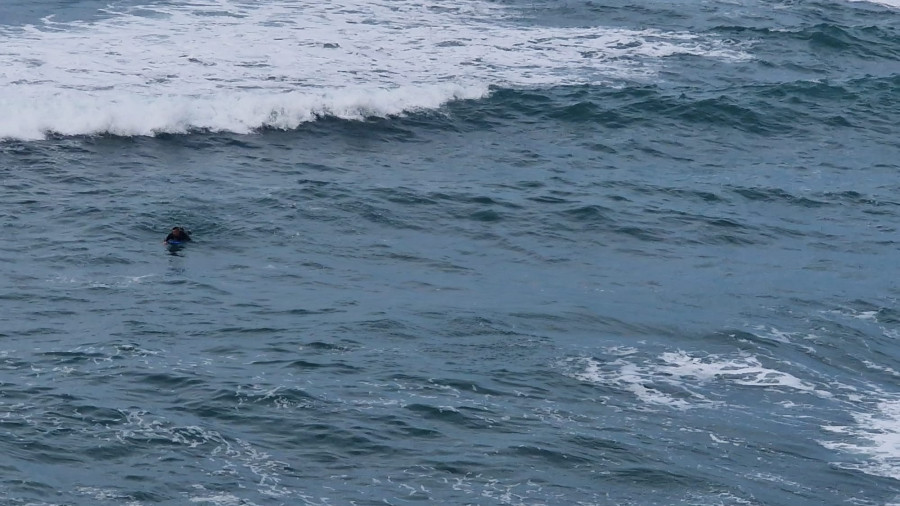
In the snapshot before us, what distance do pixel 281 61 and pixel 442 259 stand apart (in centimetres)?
1740

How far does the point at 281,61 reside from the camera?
47125 mm

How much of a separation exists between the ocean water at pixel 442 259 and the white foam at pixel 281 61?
156 mm

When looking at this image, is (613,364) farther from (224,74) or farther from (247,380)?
(224,74)

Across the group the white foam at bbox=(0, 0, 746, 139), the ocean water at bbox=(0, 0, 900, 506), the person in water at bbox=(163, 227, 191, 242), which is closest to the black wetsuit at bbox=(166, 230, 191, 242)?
the person in water at bbox=(163, 227, 191, 242)

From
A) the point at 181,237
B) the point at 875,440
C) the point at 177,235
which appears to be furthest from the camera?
the point at 181,237

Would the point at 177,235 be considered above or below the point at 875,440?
above

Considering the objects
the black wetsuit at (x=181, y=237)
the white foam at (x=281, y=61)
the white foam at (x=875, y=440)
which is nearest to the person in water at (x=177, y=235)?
the black wetsuit at (x=181, y=237)

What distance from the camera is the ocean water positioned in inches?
898

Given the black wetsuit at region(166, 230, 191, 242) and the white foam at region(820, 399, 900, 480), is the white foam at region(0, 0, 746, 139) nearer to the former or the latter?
the black wetsuit at region(166, 230, 191, 242)

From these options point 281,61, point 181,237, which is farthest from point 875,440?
point 281,61

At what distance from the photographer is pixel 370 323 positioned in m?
27.8

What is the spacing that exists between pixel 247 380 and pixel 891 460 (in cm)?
1122

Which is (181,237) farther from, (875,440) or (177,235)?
(875,440)

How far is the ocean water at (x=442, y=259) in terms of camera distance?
22.8 metres
